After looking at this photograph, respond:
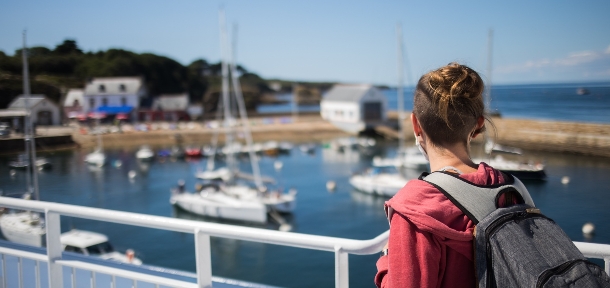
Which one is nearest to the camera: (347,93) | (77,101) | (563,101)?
(563,101)

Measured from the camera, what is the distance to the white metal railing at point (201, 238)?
1164 millimetres

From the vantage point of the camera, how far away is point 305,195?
1934 cm

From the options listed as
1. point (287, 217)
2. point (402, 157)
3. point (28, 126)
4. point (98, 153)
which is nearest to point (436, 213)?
point (28, 126)

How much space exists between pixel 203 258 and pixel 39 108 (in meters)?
6.41

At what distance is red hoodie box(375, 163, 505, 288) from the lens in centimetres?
70

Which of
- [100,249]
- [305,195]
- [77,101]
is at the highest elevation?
[77,101]

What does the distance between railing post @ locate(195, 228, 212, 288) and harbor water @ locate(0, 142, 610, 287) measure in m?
1.48

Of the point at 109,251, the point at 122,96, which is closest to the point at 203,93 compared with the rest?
the point at 122,96

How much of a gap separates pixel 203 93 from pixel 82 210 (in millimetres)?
30792

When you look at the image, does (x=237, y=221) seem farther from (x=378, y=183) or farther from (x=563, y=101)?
(x=563, y=101)

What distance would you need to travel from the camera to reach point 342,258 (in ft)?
3.84

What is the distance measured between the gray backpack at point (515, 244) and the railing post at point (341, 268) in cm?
48

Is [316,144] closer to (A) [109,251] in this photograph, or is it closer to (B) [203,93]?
(B) [203,93]

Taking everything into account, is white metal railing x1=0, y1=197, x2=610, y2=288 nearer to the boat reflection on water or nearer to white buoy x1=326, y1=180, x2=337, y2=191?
the boat reflection on water
